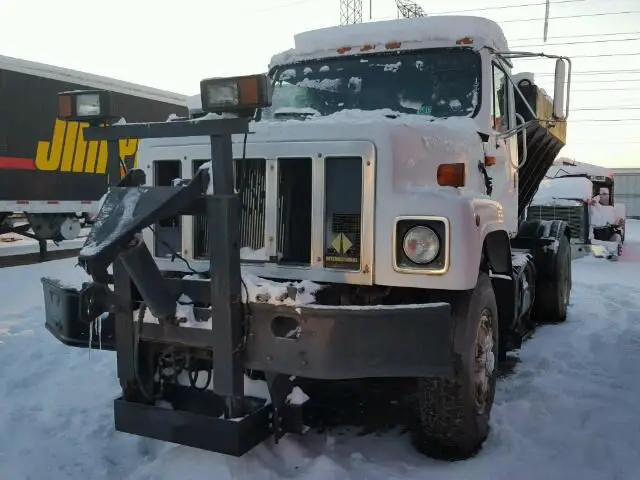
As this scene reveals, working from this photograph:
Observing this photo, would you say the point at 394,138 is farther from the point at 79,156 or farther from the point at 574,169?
the point at 574,169

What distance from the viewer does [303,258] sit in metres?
3.63

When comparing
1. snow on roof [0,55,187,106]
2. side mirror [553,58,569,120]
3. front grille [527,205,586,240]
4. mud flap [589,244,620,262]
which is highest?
snow on roof [0,55,187,106]

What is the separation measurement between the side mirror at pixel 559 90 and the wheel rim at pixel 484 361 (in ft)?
6.36

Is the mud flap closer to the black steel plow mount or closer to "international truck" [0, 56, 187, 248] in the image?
"international truck" [0, 56, 187, 248]

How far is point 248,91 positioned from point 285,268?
104 centimetres

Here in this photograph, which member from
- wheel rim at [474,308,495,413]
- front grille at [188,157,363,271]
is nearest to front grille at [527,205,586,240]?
wheel rim at [474,308,495,413]

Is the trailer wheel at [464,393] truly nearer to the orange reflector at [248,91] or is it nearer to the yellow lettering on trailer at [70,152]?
the orange reflector at [248,91]

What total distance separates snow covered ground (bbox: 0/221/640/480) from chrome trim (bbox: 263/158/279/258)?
124 cm

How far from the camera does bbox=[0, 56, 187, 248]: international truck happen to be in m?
12.3

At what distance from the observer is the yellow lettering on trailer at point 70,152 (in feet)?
42.4

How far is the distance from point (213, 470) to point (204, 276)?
108 centimetres

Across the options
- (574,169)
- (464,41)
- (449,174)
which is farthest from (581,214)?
(449,174)

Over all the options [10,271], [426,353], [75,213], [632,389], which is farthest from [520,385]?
[75,213]

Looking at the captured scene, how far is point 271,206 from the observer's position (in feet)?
11.8
